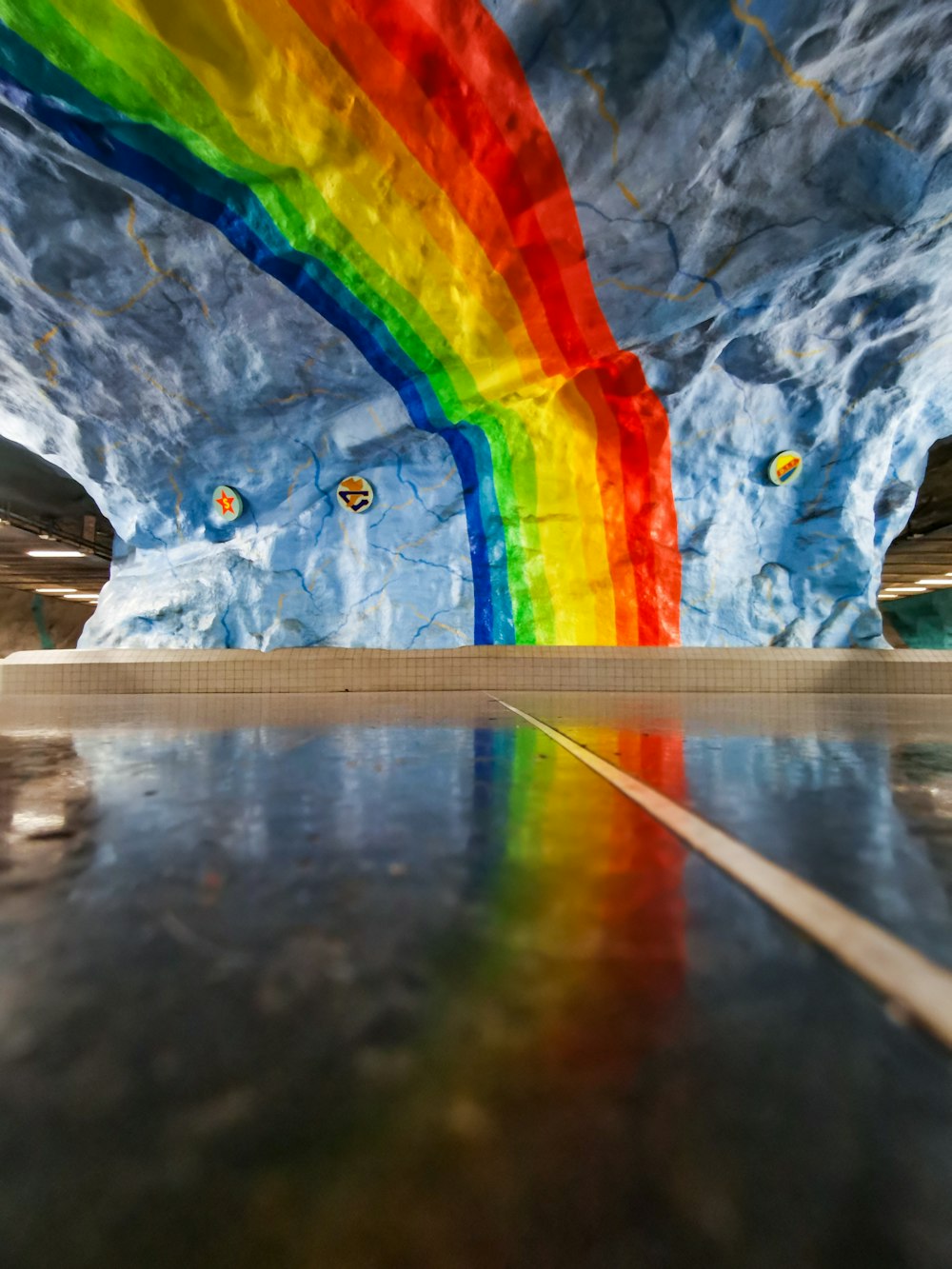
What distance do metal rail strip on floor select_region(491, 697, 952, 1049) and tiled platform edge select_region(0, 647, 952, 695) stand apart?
465 cm

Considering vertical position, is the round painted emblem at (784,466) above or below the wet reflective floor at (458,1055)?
above

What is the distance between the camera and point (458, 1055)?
300 mm

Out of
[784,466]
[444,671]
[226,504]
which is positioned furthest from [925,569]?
[226,504]

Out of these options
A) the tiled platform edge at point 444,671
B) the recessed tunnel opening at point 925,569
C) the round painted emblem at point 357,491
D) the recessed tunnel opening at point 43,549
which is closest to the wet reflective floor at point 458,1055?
the tiled platform edge at point 444,671

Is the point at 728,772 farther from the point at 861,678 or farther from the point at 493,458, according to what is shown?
the point at 861,678

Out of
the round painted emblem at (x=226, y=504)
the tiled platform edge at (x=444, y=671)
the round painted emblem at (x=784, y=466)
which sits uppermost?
the round painted emblem at (x=784, y=466)

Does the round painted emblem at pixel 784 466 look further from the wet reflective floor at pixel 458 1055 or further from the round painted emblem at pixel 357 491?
the wet reflective floor at pixel 458 1055

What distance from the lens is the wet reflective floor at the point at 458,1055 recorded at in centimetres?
20

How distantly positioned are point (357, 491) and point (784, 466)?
3646 mm

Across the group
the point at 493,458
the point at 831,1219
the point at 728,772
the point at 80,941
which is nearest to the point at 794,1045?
the point at 831,1219

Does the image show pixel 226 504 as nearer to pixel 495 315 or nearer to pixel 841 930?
pixel 495 315

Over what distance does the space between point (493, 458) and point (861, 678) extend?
11.4ft

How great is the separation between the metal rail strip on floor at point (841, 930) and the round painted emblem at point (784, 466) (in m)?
5.88

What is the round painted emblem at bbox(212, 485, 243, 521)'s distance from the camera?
18.3 feet
